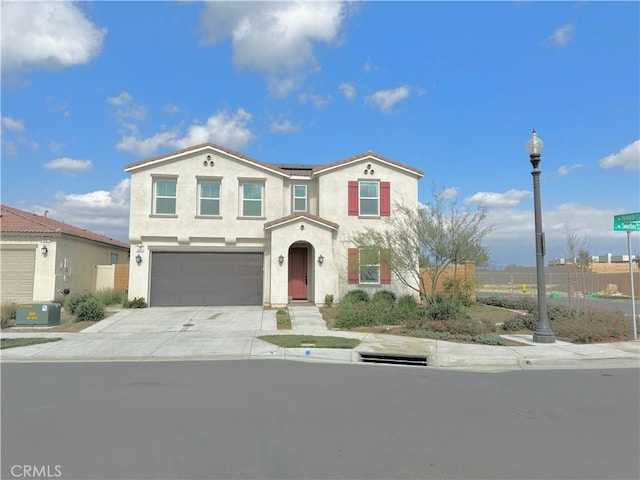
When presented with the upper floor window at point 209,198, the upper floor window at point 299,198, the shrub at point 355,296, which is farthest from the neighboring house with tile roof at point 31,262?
the shrub at point 355,296

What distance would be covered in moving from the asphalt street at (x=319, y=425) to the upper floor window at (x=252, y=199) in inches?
515

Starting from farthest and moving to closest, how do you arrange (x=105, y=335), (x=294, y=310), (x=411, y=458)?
(x=294, y=310) < (x=105, y=335) < (x=411, y=458)

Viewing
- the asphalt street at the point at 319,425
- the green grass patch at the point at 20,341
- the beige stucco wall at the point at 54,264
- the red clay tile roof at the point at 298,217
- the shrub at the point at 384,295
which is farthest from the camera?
the beige stucco wall at the point at 54,264

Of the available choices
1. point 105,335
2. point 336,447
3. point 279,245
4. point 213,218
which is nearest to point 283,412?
point 336,447

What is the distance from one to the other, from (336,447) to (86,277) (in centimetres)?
2303

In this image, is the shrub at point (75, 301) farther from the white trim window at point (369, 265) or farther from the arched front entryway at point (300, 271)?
the white trim window at point (369, 265)

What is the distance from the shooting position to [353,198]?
21.6 meters

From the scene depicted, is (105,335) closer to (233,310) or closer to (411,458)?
(233,310)

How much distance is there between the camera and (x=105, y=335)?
45.0 feet

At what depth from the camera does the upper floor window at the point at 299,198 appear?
2244 centimetres

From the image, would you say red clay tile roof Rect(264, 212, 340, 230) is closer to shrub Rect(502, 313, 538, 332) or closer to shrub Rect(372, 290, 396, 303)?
shrub Rect(372, 290, 396, 303)

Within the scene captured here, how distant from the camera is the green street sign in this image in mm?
13195

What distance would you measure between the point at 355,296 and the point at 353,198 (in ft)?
15.6

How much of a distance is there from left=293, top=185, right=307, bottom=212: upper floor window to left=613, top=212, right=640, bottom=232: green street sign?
13083 millimetres
